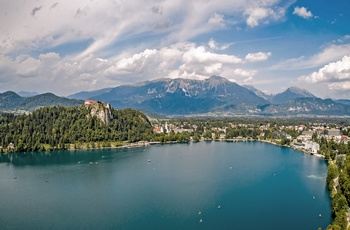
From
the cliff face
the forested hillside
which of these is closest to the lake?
the forested hillside

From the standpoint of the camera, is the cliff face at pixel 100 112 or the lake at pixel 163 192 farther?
the cliff face at pixel 100 112

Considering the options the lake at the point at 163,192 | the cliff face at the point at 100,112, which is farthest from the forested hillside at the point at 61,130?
the lake at the point at 163,192

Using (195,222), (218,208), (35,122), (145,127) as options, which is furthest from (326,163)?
(35,122)

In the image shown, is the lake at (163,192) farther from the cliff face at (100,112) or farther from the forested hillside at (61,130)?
the cliff face at (100,112)

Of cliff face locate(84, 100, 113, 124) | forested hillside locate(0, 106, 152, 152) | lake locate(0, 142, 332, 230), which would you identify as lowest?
lake locate(0, 142, 332, 230)

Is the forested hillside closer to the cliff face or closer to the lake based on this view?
the cliff face

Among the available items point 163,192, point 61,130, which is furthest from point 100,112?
point 163,192

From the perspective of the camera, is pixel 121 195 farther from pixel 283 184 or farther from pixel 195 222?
pixel 283 184
